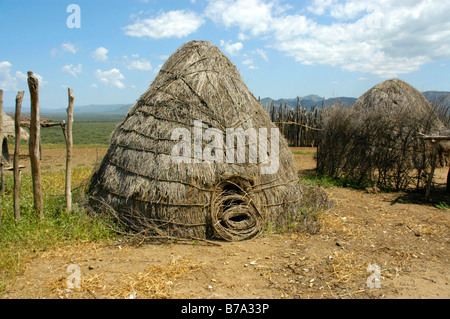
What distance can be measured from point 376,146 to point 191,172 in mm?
6007

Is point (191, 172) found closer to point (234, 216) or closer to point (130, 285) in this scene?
point (234, 216)

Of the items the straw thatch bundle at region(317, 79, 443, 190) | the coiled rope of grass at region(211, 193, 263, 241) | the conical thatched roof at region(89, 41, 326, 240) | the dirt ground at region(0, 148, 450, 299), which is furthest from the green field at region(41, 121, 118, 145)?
the dirt ground at region(0, 148, 450, 299)

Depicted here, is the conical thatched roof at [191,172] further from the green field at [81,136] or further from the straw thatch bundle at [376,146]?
the green field at [81,136]

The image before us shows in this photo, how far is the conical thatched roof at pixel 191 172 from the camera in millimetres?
5043

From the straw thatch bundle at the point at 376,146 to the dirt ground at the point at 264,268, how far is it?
2854mm

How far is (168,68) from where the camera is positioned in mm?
6301

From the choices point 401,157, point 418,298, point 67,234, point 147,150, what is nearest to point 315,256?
point 418,298

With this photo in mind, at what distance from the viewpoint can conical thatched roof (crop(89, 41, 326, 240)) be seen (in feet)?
16.5

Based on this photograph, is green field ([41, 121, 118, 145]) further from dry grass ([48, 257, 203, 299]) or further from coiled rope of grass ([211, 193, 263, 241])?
dry grass ([48, 257, 203, 299])

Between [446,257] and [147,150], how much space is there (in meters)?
4.88

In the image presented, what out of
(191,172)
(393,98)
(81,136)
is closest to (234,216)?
(191,172)

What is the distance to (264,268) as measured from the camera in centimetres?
427

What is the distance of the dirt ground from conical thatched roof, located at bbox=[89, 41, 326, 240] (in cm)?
41
